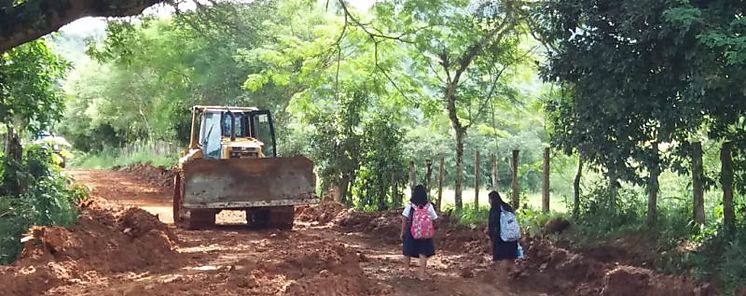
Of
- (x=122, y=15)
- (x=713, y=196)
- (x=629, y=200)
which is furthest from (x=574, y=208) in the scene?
(x=122, y=15)

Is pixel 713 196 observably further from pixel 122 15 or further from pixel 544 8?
pixel 122 15

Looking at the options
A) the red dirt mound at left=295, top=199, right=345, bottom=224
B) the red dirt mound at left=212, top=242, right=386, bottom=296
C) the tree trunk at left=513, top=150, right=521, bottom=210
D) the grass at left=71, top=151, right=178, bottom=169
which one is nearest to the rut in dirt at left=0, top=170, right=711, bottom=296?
the red dirt mound at left=212, top=242, right=386, bottom=296

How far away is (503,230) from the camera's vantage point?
10.8m

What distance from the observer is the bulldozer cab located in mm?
15758

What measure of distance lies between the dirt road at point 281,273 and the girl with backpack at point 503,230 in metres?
0.39

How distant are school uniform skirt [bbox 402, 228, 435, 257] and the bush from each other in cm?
486

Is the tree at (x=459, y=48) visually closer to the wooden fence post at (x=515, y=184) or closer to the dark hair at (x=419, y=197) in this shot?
the wooden fence post at (x=515, y=184)

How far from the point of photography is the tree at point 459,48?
16.1m

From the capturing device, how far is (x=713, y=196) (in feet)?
34.7

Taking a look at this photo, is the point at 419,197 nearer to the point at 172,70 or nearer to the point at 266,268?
the point at 266,268

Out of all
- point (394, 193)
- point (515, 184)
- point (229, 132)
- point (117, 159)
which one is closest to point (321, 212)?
point (394, 193)

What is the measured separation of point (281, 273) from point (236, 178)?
5400 millimetres

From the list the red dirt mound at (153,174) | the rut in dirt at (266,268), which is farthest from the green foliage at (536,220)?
the red dirt mound at (153,174)

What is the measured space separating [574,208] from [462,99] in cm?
631
